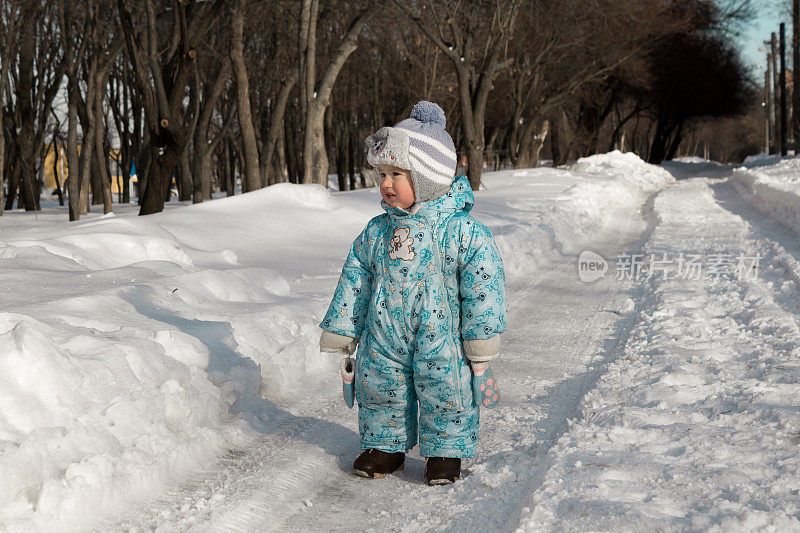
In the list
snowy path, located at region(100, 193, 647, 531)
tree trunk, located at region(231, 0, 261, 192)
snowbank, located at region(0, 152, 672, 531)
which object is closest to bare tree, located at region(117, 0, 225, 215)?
tree trunk, located at region(231, 0, 261, 192)

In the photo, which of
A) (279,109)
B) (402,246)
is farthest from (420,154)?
(279,109)

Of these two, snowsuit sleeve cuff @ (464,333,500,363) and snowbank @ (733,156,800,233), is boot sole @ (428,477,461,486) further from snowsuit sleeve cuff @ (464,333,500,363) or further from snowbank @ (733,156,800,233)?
snowbank @ (733,156,800,233)

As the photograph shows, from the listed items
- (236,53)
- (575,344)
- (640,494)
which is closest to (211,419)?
(640,494)

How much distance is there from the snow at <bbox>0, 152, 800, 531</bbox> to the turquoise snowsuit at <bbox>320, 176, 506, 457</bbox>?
26 cm

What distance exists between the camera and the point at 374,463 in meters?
3.59

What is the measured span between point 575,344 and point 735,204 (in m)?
13.5

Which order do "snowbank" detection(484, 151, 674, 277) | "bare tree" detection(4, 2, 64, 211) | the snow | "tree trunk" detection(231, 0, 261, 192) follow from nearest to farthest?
the snow, "snowbank" detection(484, 151, 674, 277), "tree trunk" detection(231, 0, 261, 192), "bare tree" detection(4, 2, 64, 211)

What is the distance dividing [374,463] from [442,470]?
323mm

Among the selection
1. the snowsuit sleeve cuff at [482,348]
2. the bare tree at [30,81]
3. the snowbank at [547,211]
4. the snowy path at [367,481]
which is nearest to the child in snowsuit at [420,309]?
the snowsuit sleeve cuff at [482,348]

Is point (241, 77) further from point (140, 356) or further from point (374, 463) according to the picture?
point (374, 463)

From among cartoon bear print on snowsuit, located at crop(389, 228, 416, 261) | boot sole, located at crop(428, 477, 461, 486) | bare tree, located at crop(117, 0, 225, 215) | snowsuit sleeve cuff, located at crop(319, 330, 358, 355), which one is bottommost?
boot sole, located at crop(428, 477, 461, 486)

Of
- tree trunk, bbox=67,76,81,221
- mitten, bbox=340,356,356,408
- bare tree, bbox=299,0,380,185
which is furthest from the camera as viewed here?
tree trunk, bbox=67,76,81,221

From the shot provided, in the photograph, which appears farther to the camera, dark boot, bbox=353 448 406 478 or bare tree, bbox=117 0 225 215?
bare tree, bbox=117 0 225 215

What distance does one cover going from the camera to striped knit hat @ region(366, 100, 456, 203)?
3482mm
